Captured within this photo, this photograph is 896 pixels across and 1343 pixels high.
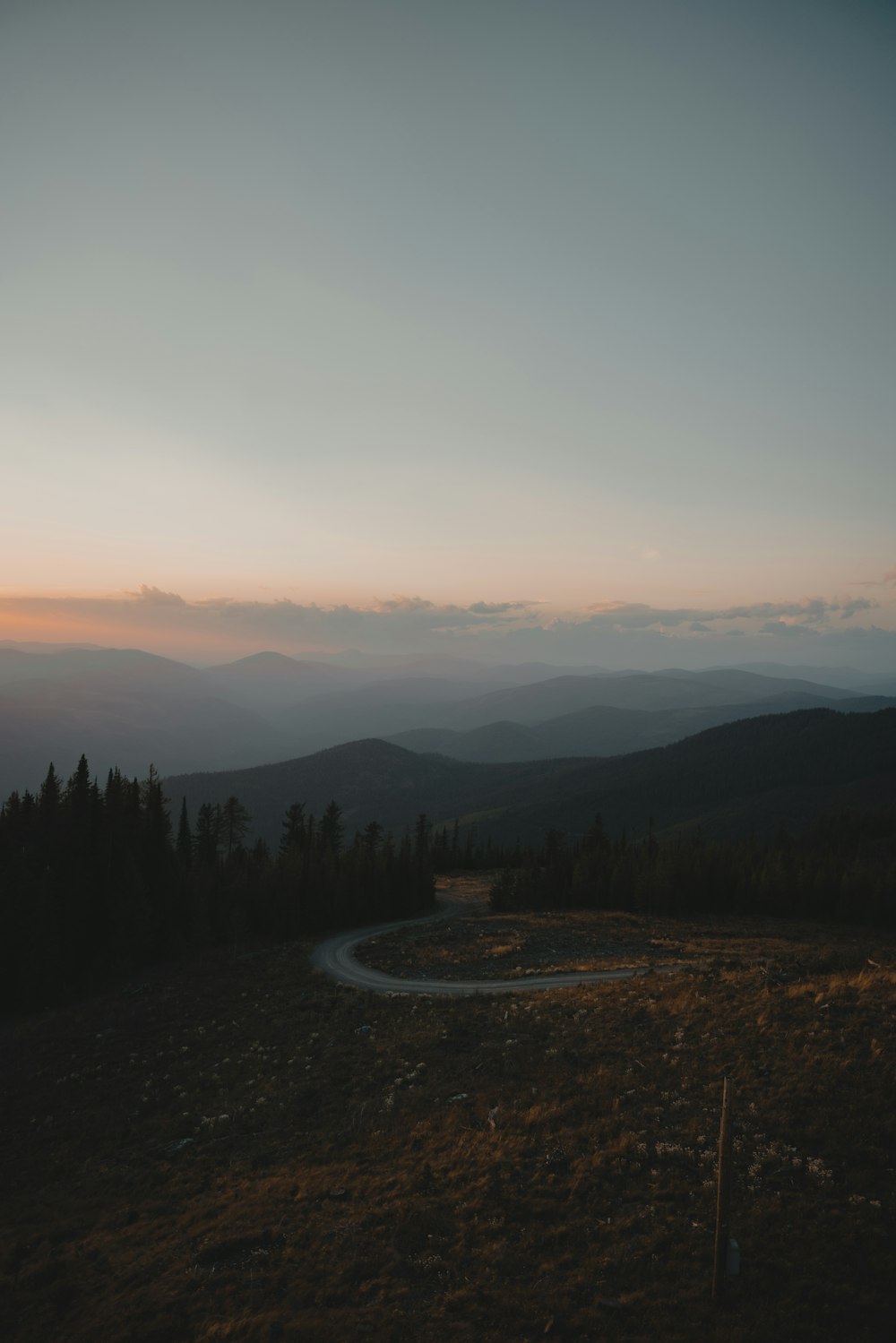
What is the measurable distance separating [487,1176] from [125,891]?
55443 millimetres

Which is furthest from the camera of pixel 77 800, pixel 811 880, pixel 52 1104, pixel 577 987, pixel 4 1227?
pixel 811 880

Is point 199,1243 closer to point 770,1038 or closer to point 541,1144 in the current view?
point 541,1144

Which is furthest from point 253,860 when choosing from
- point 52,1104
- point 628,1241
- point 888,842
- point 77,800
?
point 888,842

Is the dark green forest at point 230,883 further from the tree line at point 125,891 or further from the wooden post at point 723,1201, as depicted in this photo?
the wooden post at point 723,1201

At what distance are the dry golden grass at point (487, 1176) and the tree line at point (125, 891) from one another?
23.9m

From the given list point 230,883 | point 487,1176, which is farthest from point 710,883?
point 487,1176

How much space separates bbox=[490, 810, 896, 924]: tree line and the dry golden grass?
5019cm

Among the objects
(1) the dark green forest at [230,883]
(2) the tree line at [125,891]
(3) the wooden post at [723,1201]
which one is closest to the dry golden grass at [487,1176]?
(3) the wooden post at [723,1201]

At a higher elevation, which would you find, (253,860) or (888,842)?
(253,860)

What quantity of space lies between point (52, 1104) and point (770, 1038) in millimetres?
36834

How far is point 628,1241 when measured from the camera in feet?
47.4

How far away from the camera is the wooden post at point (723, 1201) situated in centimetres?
1116

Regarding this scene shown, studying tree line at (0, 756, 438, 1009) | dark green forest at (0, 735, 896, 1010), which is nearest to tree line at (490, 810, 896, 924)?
dark green forest at (0, 735, 896, 1010)

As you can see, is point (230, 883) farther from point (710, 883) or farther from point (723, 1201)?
point (723, 1201)
